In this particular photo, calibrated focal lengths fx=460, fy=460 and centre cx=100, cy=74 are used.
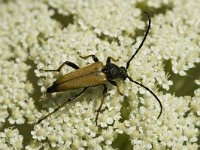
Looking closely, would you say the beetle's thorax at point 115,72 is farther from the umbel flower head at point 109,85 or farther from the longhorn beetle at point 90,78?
the umbel flower head at point 109,85

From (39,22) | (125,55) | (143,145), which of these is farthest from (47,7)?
(143,145)

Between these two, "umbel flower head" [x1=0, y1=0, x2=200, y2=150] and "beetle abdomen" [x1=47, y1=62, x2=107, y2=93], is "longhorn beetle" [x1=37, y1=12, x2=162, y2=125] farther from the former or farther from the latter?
"umbel flower head" [x1=0, y1=0, x2=200, y2=150]

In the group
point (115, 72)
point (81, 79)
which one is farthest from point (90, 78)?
point (115, 72)

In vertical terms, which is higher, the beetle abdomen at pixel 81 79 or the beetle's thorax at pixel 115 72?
the beetle's thorax at pixel 115 72

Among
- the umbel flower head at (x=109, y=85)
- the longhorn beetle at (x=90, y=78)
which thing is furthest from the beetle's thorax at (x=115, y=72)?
the umbel flower head at (x=109, y=85)

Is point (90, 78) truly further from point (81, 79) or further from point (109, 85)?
point (109, 85)

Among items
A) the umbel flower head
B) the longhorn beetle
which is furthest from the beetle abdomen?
the umbel flower head
